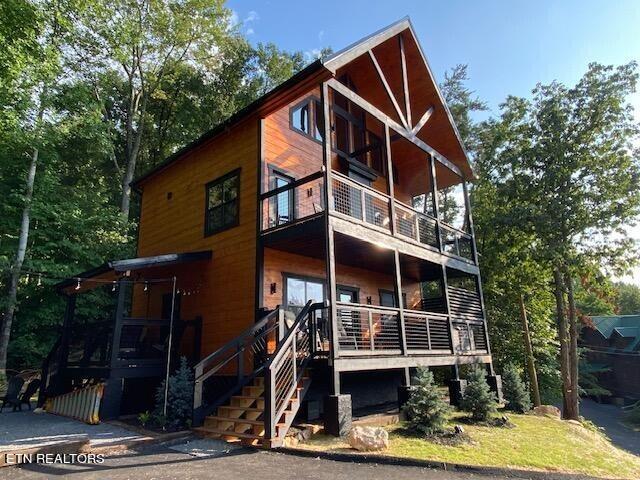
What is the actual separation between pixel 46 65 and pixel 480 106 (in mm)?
24926

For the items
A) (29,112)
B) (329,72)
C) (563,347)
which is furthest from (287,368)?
(29,112)

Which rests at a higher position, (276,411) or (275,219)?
(275,219)

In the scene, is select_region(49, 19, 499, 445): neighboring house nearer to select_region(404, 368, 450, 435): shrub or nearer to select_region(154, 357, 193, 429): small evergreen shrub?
select_region(154, 357, 193, 429): small evergreen shrub

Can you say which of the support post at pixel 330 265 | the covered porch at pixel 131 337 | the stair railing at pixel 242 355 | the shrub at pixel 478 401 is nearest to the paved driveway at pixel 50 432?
the covered porch at pixel 131 337

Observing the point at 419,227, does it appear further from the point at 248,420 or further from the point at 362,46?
the point at 248,420

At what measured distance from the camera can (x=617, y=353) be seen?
38.9 metres

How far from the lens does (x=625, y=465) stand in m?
7.85

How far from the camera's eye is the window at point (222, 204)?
1151cm

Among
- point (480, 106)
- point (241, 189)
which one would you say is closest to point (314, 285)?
point (241, 189)

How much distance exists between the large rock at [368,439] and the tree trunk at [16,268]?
48.2 feet

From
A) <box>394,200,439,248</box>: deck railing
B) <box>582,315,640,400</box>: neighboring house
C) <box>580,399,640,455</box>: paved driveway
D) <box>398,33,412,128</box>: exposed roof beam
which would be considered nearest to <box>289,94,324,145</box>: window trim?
<box>398,33,412,128</box>: exposed roof beam

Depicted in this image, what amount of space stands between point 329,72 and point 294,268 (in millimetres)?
4958

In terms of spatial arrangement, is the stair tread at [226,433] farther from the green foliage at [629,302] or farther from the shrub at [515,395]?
the green foliage at [629,302]

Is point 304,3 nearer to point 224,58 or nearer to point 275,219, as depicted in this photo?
point 275,219
